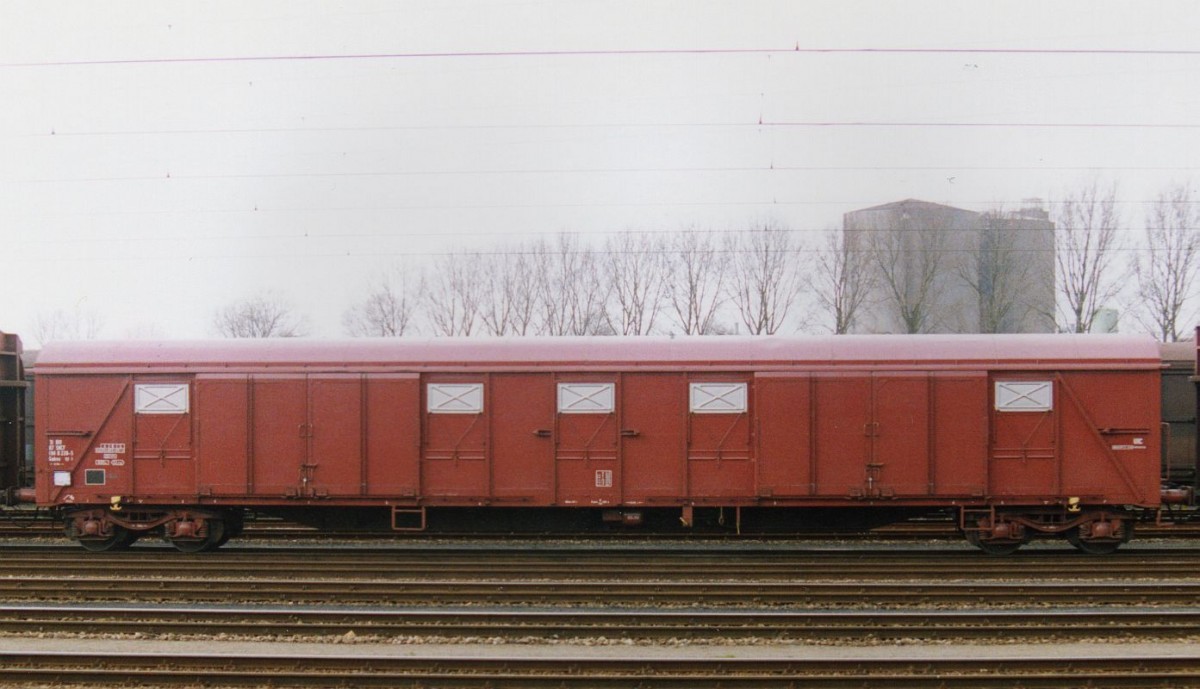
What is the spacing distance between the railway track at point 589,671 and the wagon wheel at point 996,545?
493 cm

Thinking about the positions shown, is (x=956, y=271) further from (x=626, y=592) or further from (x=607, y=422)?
(x=626, y=592)

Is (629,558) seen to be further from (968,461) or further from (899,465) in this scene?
(968,461)

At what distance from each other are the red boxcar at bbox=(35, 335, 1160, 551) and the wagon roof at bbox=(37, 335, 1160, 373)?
3 centimetres

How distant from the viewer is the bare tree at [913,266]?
28406mm

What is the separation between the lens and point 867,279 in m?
28.5

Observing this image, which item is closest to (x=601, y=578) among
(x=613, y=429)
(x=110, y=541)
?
(x=613, y=429)

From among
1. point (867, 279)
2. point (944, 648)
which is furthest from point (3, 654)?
point (867, 279)

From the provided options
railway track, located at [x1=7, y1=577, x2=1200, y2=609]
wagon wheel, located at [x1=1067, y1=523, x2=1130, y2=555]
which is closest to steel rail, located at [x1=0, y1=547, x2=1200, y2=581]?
wagon wheel, located at [x1=1067, y1=523, x2=1130, y2=555]

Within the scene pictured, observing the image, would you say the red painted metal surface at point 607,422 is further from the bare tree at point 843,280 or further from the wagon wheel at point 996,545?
the bare tree at point 843,280

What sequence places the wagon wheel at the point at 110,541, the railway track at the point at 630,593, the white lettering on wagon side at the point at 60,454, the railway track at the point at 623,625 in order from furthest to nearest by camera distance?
the wagon wheel at the point at 110,541
the white lettering on wagon side at the point at 60,454
the railway track at the point at 630,593
the railway track at the point at 623,625

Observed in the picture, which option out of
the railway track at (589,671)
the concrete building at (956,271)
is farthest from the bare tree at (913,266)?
the railway track at (589,671)

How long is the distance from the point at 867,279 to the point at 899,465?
1598 centimetres

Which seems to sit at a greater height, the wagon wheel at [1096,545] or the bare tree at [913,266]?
the bare tree at [913,266]

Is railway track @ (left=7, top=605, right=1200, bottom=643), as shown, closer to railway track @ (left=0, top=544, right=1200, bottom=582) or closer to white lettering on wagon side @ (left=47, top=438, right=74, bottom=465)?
railway track @ (left=0, top=544, right=1200, bottom=582)
